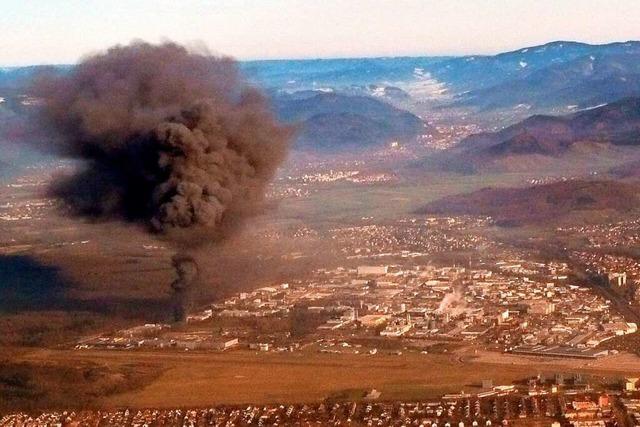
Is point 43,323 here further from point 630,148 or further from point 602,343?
point 630,148

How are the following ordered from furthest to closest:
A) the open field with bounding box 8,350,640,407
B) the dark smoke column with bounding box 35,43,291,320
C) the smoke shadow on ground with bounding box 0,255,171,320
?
1. the smoke shadow on ground with bounding box 0,255,171,320
2. the dark smoke column with bounding box 35,43,291,320
3. the open field with bounding box 8,350,640,407

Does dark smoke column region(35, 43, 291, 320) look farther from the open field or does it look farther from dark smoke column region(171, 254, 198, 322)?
the open field

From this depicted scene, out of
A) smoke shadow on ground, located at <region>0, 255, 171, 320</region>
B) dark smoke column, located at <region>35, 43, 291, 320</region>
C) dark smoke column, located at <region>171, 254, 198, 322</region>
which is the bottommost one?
smoke shadow on ground, located at <region>0, 255, 171, 320</region>

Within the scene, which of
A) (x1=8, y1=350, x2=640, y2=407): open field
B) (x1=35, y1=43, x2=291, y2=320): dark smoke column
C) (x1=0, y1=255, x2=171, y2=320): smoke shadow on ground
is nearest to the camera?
(x1=8, y1=350, x2=640, y2=407): open field

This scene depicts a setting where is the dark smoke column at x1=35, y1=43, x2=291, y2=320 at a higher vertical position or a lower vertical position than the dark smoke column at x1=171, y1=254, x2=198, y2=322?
higher

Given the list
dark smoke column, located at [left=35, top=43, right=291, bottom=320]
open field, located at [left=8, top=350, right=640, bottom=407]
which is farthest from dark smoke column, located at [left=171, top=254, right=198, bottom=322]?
open field, located at [left=8, top=350, right=640, bottom=407]

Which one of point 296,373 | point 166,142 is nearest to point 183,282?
point 166,142

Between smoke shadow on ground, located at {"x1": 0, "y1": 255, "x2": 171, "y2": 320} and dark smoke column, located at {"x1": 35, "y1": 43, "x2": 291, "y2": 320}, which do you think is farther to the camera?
smoke shadow on ground, located at {"x1": 0, "y1": 255, "x2": 171, "y2": 320}

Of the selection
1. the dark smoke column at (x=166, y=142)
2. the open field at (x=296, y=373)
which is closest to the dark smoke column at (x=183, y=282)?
the dark smoke column at (x=166, y=142)
